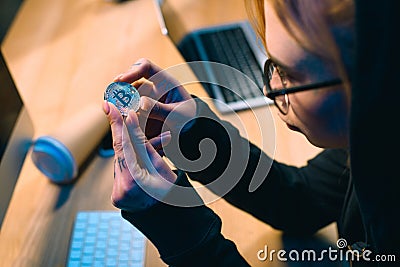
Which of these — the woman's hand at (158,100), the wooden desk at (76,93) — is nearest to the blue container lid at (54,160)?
the wooden desk at (76,93)

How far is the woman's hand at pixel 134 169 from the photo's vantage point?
59 centimetres

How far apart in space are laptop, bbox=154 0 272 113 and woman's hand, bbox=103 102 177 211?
1.14ft

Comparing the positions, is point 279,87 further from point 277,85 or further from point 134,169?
point 134,169

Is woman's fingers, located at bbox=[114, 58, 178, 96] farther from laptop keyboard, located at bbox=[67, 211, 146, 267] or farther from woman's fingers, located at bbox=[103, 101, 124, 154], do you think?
laptop keyboard, located at bbox=[67, 211, 146, 267]

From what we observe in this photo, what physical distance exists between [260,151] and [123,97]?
250 millimetres

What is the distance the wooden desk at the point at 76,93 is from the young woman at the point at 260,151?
6 cm

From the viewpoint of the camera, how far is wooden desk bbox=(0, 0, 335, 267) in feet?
2.63

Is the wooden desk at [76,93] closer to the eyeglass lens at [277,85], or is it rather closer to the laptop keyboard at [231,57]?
the laptop keyboard at [231,57]

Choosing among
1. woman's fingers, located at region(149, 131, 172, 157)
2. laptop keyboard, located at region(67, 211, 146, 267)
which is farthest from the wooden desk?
woman's fingers, located at region(149, 131, 172, 157)

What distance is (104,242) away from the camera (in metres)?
0.79

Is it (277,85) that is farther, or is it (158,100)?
(158,100)

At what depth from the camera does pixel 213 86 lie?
3.20 feet

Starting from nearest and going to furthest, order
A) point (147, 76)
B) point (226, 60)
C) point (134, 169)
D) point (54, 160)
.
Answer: point (134, 169), point (147, 76), point (54, 160), point (226, 60)

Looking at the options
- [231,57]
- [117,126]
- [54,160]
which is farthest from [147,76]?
[231,57]
